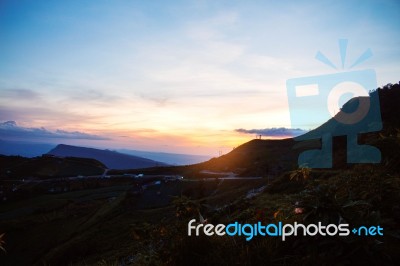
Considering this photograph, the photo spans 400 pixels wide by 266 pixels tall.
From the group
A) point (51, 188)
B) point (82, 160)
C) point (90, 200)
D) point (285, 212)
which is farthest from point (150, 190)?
point (82, 160)

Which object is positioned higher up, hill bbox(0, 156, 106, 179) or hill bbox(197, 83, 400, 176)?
hill bbox(197, 83, 400, 176)

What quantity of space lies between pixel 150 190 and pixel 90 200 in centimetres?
1375

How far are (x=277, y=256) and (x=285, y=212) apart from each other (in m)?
2.24

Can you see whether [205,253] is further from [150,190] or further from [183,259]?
[150,190]

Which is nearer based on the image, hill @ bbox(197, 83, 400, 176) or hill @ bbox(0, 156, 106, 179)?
hill @ bbox(197, 83, 400, 176)

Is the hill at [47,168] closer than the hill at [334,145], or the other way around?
the hill at [334,145]

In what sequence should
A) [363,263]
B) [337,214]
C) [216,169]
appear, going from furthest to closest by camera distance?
1. [216,169]
2. [337,214]
3. [363,263]

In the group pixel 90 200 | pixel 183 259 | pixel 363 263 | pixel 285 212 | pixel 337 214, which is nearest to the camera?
pixel 363 263

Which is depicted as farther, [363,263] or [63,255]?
[63,255]

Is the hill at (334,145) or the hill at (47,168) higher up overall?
the hill at (334,145)

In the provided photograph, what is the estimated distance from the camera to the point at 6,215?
199 feet

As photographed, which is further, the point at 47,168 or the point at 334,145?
the point at 47,168

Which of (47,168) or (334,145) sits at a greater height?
(334,145)

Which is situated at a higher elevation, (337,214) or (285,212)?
(337,214)
